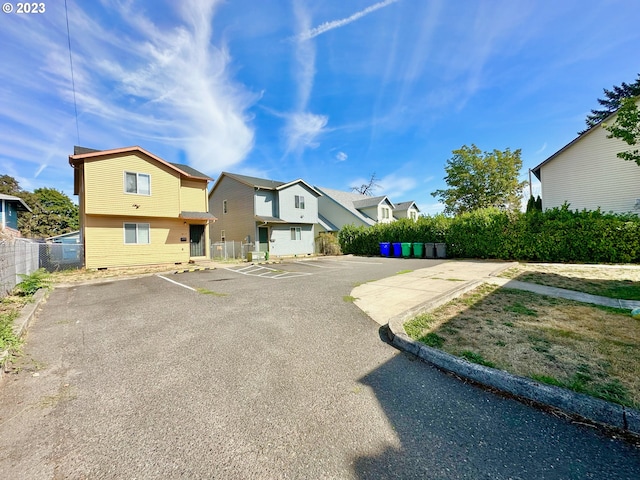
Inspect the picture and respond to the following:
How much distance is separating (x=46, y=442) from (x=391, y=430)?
9.01ft

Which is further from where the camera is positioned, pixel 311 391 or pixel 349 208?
pixel 349 208

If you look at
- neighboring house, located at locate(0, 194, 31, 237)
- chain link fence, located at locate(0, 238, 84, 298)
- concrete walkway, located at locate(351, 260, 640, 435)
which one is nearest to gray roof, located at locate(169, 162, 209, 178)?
chain link fence, located at locate(0, 238, 84, 298)

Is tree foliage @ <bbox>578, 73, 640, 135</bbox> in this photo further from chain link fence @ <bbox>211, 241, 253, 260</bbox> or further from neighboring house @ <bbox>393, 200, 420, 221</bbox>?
chain link fence @ <bbox>211, 241, 253, 260</bbox>

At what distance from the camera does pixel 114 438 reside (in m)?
2.08

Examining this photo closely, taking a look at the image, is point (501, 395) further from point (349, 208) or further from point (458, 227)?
point (349, 208)

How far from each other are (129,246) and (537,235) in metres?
21.9

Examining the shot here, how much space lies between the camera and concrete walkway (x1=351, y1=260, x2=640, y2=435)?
7.16 ft

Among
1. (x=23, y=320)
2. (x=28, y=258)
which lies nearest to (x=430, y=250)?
(x=23, y=320)

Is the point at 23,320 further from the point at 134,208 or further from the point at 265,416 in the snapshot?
the point at 134,208

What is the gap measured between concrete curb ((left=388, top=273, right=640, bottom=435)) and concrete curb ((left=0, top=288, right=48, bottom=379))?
198 inches

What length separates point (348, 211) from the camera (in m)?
27.9

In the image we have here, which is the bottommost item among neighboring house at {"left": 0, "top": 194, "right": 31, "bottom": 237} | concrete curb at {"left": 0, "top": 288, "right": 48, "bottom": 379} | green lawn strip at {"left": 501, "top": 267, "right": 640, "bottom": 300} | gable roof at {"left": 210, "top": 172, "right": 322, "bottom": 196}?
green lawn strip at {"left": 501, "top": 267, "right": 640, "bottom": 300}

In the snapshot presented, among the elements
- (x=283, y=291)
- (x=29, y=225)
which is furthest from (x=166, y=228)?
(x=29, y=225)

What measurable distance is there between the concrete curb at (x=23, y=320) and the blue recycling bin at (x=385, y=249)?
749 inches
